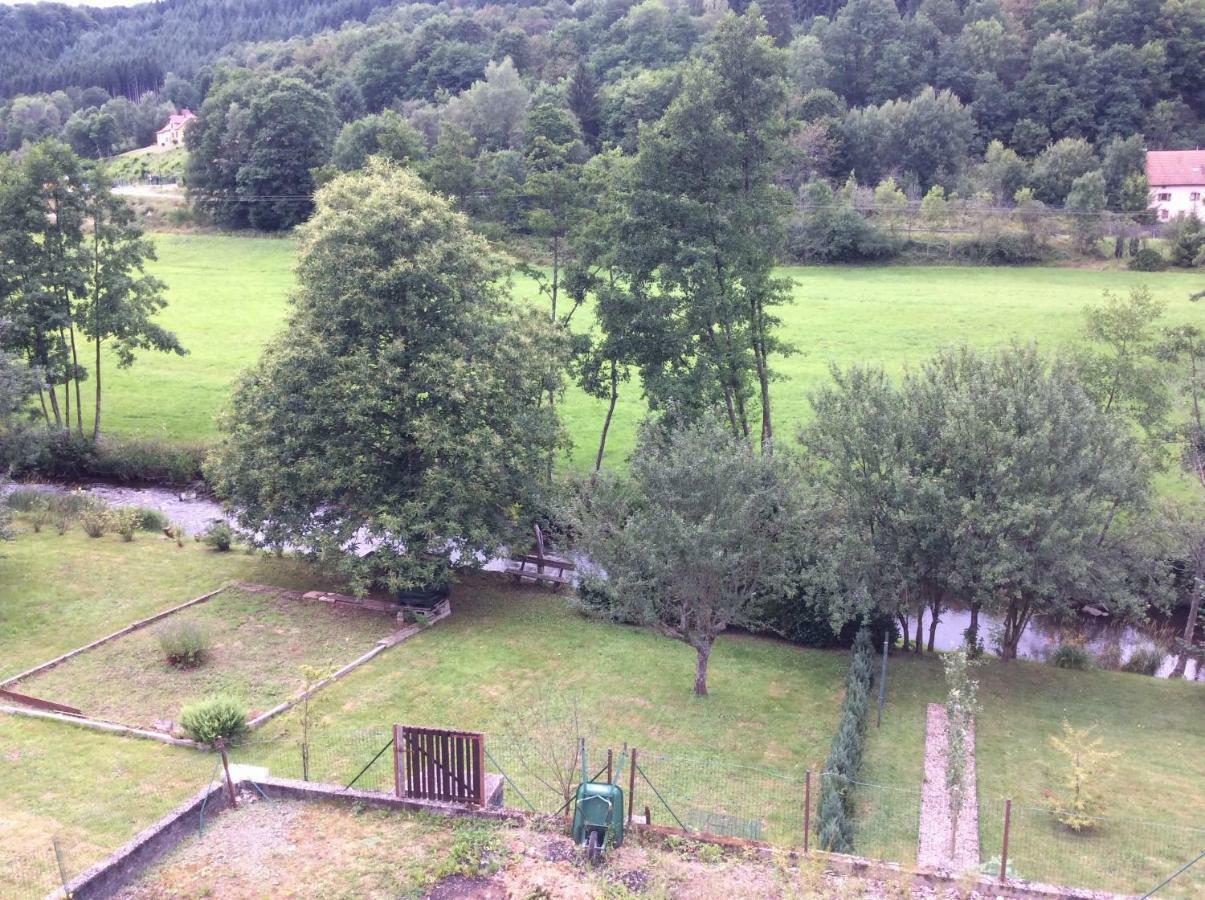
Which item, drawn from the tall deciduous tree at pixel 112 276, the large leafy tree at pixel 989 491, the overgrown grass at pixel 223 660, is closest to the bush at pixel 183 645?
the overgrown grass at pixel 223 660

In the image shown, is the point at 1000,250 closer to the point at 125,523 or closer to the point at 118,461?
the point at 118,461

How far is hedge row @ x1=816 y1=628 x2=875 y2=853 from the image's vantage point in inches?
622

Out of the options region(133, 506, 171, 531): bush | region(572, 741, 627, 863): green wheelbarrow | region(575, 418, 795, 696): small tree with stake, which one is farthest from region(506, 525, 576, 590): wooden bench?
region(572, 741, 627, 863): green wheelbarrow

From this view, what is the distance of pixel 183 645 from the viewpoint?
23438mm

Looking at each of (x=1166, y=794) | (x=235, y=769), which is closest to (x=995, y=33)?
(x=1166, y=794)

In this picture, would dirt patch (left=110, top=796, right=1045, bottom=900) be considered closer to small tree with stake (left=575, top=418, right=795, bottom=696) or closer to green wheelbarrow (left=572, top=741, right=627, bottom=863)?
green wheelbarrow (left=572, top=741, right=627, bottom=863)

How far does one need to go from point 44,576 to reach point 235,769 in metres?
17.6

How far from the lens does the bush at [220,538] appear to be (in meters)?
32.8

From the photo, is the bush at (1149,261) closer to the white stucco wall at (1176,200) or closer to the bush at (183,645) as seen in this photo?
the white stucco wall at (1176,200)

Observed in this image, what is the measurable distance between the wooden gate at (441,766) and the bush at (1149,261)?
230 ft

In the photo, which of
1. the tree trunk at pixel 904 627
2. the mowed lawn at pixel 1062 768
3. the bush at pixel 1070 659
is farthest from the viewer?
the bush at pixel 1070 659

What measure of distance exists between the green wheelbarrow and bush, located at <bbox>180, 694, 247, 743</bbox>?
8.76 metres

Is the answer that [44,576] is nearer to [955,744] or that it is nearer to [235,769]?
Answer: [235,769]

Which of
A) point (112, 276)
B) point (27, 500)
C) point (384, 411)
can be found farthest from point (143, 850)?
point (112, 276)
